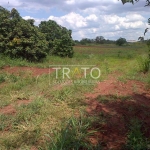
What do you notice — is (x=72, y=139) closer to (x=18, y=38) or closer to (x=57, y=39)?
(x=18, y=38)

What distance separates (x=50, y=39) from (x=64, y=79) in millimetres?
7590

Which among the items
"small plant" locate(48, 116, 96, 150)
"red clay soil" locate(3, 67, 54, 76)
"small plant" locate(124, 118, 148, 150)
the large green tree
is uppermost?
the large green tree

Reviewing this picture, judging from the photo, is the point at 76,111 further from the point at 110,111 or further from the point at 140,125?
the point at 140,125

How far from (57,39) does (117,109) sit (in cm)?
1022

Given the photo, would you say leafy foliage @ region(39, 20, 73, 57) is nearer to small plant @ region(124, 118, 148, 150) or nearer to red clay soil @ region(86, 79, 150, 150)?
red clay soil @ region(86, 79, 150, 150)

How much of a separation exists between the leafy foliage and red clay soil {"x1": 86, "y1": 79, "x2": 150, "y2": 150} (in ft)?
26.0

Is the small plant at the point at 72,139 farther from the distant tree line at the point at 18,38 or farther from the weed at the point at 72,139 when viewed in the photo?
the distant tree line at the point at 18,38

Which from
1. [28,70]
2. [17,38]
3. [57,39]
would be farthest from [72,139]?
[57,39]

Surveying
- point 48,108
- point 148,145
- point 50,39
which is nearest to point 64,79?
point 48,108

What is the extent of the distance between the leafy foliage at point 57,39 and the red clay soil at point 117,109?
7.92 metres

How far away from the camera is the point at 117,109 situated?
411 cm

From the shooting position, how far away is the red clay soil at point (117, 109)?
3146mm

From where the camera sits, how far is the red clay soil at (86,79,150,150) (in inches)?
124

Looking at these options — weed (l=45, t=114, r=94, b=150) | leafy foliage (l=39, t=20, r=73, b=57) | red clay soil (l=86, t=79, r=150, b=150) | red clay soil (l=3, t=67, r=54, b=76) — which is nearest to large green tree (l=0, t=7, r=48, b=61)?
red clay soil (l=3, t=67, r=54, b=76)
